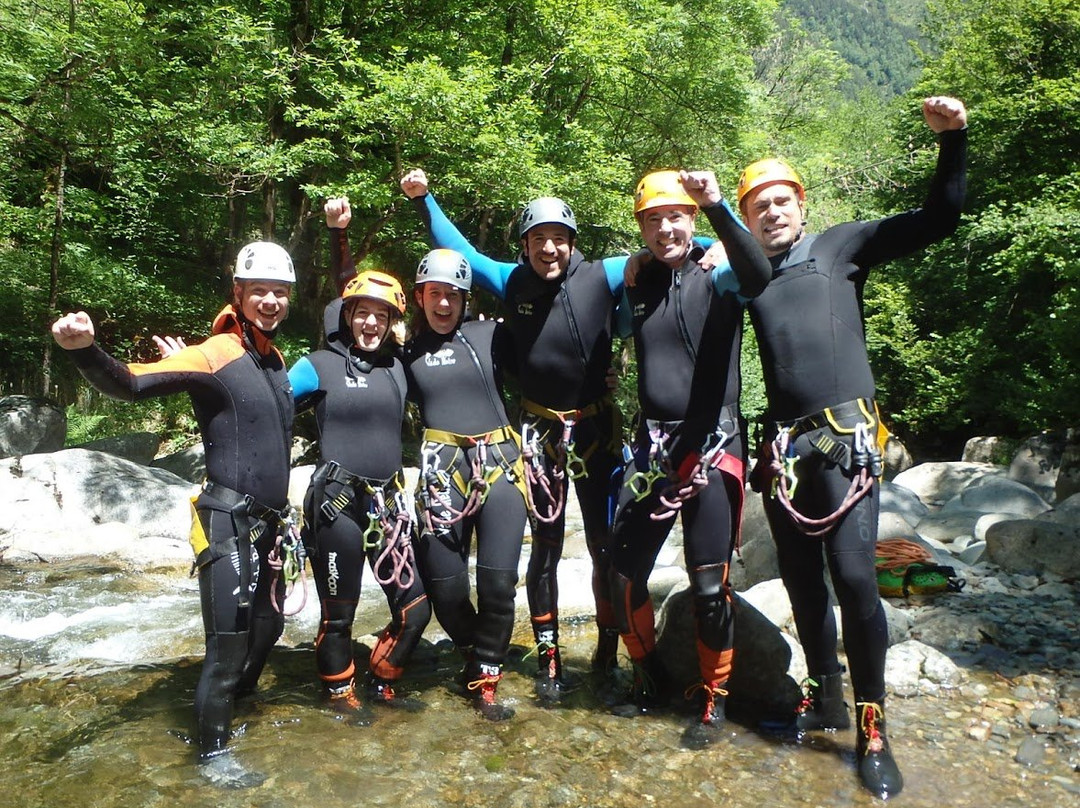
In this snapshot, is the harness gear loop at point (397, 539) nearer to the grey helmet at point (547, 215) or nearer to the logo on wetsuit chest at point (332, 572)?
the logo on wetsuit chest at point (332, 572)

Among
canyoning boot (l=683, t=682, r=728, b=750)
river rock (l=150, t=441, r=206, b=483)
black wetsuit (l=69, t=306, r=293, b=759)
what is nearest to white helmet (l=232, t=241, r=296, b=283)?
black wetsuit (l=69, t=306, r=293, b=759)

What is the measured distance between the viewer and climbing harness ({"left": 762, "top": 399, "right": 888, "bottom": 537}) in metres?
3.82

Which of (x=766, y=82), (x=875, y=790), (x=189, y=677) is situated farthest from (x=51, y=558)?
(x=766, y=82)

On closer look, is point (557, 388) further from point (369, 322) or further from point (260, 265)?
point (260, 265)

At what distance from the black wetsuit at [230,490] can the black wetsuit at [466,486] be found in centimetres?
89

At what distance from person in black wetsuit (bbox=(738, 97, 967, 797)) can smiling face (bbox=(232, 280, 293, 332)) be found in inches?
95.8

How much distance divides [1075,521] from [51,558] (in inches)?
439

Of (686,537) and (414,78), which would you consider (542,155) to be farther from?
(686,537)

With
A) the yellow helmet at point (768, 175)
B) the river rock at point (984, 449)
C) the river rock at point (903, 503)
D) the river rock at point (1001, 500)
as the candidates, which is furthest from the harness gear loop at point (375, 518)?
the river rock at point (984, 449)

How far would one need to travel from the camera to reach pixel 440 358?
493 cm

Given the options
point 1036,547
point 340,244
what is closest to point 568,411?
point 340,244

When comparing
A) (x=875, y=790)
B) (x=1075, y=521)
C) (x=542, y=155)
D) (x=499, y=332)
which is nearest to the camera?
(x=875, y=790)

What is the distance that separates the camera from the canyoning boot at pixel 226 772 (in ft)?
12.5

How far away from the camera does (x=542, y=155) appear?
1566 centimetres
